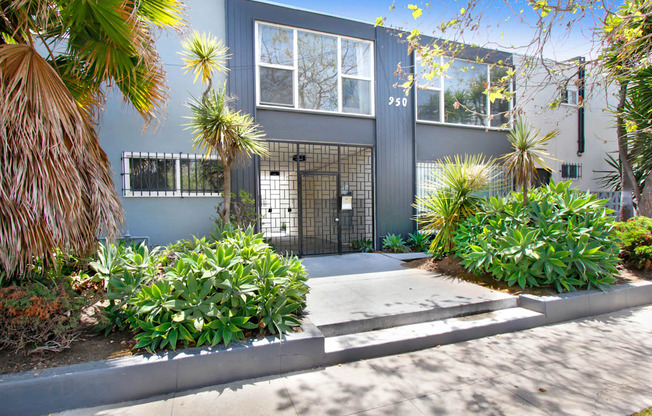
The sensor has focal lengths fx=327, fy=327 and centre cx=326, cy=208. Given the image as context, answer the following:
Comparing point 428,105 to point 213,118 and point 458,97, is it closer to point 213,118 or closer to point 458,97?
point 458,97

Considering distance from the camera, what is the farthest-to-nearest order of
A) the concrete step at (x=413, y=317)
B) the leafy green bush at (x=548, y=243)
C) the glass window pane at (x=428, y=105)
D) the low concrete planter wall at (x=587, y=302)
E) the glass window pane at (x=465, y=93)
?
the glass window pane at (x=465, y=93) → the glass window pane at (x=428, y=105) → the leafy green bush at (x=548, y=243) → the low concrete planter wall at (x=587, y=302) → the concrete step at (x=413, y=317)

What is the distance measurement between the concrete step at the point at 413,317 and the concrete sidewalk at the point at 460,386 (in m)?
0.49

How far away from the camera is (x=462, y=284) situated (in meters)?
5.26

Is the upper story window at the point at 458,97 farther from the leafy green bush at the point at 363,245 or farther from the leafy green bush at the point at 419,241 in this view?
the leafy green bush at the point at 363,245

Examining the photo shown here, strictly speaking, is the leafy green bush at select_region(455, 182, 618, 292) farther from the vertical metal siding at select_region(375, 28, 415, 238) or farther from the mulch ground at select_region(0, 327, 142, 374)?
the mulch ground at select_region(0, 327, 142, 374)

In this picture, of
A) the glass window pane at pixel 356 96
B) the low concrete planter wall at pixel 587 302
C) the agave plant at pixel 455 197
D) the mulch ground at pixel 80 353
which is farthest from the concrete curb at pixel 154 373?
the glass window pane at pixel 356 96

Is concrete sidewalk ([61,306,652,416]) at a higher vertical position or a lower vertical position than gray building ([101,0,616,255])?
lower

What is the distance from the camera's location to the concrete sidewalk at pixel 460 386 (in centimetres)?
249

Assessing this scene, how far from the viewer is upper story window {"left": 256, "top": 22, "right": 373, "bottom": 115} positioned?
759 cm

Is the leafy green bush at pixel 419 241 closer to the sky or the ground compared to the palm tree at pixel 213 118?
closer to the ground

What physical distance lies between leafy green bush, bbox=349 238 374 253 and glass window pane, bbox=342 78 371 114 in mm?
3351

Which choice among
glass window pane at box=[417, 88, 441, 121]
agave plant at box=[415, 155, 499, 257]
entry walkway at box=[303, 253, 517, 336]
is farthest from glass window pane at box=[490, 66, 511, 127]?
entry walkway at box=[303, 253, 517, 336]

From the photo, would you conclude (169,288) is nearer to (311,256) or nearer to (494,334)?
(494,334)

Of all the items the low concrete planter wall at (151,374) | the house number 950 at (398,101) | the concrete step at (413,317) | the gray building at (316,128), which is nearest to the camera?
the low concrete planter wall at (151,374)
